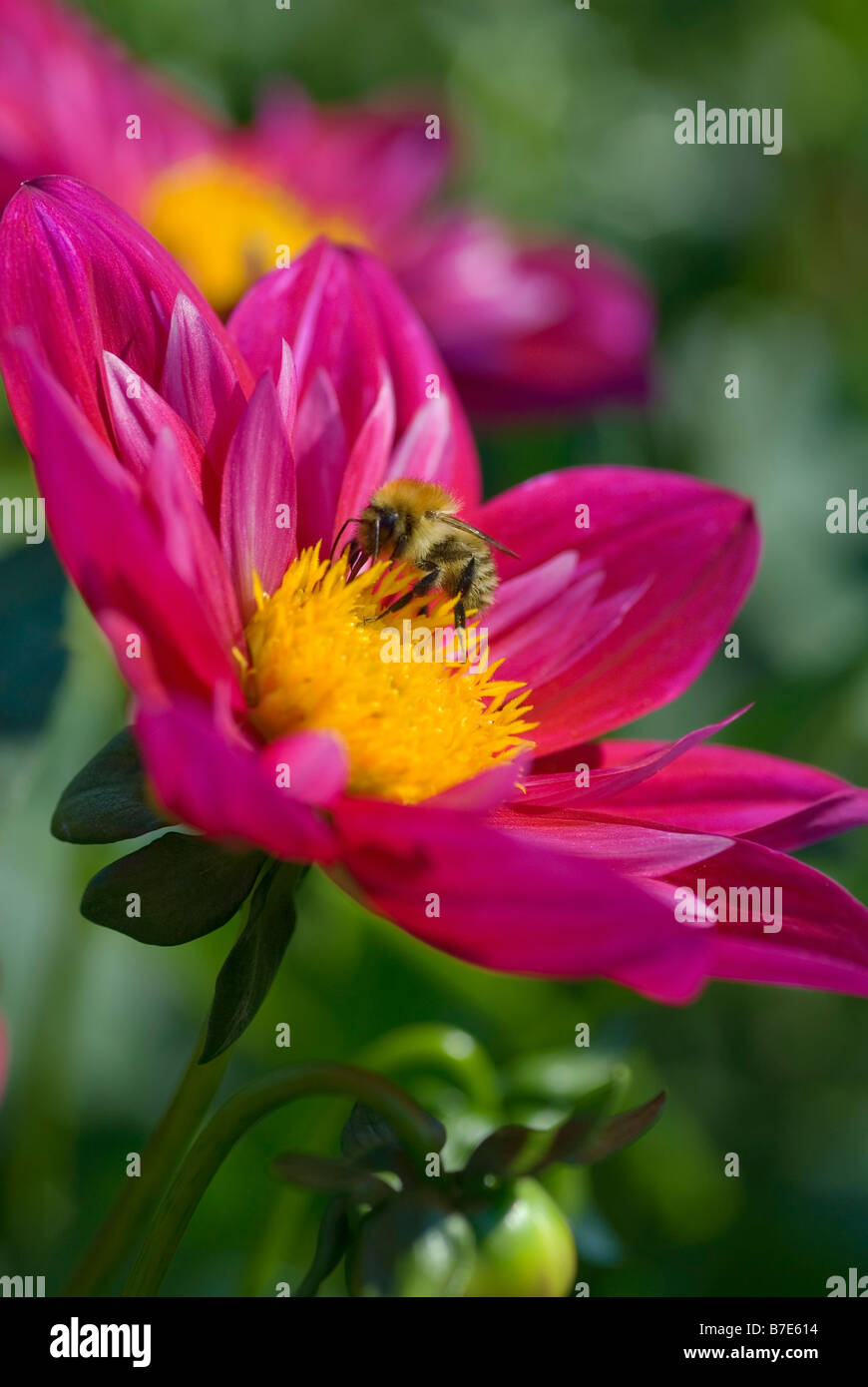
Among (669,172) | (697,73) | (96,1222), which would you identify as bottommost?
(96,1222)

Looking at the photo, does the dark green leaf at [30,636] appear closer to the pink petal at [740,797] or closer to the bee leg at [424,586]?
the bee leg at [424,586]

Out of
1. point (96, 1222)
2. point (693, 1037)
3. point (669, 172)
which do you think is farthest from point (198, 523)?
point (669, 172)

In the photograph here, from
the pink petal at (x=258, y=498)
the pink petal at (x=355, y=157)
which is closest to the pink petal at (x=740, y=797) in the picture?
the pink petal at (x=258, y=498)

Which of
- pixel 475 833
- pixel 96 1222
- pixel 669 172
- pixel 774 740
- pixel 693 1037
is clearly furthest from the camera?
pixel 669 172

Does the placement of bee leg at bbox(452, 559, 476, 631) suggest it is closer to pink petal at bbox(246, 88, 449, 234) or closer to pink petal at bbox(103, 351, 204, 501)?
pink petal at bbox(103, 351, 204, 501)

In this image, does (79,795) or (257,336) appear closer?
(79,795)

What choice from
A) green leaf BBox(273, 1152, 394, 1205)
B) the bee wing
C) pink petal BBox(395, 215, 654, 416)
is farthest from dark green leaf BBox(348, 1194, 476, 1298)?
pink petal BBox(395, 215, 654, 416)

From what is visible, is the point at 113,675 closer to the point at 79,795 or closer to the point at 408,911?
the point at 79,795
